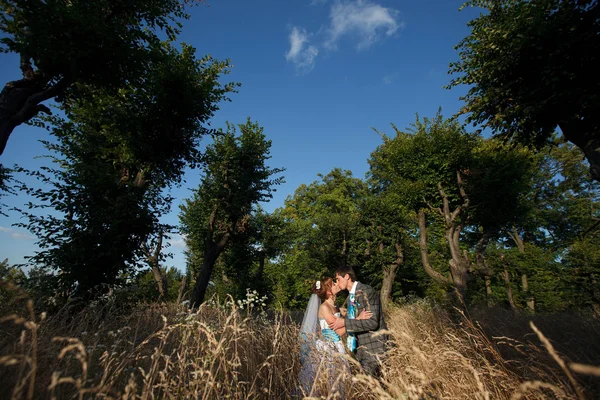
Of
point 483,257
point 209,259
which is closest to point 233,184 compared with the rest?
point 209,259

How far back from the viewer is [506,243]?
90.4 ft

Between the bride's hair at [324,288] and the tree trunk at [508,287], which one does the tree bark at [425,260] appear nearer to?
the tree trunk at [508,287]

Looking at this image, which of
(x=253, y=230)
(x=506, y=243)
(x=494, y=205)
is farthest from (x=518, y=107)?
(x=506, y=243)

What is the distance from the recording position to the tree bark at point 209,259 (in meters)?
12.8

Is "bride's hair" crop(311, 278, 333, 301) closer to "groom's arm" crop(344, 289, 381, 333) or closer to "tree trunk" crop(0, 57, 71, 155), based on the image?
"groom's arm" crop(344, 289, 381, 333)

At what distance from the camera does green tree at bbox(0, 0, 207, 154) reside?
5.82 m

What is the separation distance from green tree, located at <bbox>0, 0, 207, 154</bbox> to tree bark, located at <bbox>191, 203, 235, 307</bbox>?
8406 mm

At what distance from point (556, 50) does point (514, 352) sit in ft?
21.3

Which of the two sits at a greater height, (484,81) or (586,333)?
(484,81)

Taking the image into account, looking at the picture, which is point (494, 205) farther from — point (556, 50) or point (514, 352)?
point (514, 352)

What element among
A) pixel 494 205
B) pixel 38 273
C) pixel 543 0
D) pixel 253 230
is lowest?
pixel 38 273

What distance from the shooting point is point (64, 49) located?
6.23 meters

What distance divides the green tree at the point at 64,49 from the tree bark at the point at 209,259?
8.41 m

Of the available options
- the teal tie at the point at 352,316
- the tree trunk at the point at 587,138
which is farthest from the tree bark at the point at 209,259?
the tree trunk at the point at 587,138
